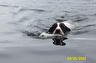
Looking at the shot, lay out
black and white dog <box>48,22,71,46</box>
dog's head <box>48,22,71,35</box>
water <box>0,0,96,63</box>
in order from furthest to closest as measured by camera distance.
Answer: dog's head <box>48,22,71,35</box> < black and white dog <box>48,22,71,46</box> < water <box>0,0,96,63</box>

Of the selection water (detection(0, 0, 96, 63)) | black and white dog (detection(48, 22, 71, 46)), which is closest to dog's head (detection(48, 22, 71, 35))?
black and white dog (detection(48, 22, 71, 46))

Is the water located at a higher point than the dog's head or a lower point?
lower

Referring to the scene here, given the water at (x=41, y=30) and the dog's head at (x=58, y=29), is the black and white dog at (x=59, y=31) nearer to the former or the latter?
the dog's head at (x=58, y=29)

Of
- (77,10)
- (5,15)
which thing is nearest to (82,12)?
(77,10)

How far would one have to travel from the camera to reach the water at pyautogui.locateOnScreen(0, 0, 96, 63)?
6.86 metres

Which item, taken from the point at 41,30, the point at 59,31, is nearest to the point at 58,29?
the point at 59,31

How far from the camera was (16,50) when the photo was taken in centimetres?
735

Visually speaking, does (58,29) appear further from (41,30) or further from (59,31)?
(41,30)

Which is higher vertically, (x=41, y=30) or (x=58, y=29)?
(x=58, y=29)

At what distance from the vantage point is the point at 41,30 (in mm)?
9734

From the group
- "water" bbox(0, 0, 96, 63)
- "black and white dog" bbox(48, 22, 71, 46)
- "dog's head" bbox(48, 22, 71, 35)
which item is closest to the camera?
"water" bbox(0, 0, 96, 63)

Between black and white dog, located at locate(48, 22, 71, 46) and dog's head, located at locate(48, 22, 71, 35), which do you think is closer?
black and white dog, located at locate(48, 22, 71, 46)

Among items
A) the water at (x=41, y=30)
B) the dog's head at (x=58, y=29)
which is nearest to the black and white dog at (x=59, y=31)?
the dog's head at (x=58, y=29)

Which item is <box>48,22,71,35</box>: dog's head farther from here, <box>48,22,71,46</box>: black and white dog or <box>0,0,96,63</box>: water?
<box>0,0,96,63</box>: water
